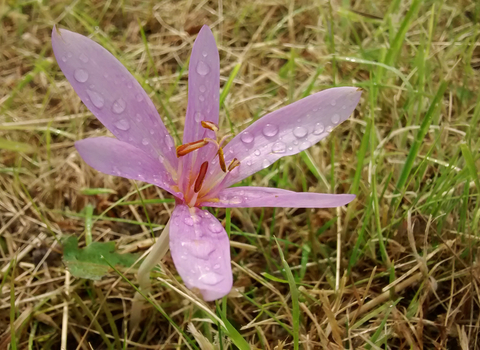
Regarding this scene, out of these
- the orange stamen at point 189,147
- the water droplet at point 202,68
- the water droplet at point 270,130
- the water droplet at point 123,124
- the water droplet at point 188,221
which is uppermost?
the water droplet at point 202,68

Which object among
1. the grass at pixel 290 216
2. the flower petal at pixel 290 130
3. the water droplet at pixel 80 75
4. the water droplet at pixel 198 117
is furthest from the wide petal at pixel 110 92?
the grass at pixel 290 216

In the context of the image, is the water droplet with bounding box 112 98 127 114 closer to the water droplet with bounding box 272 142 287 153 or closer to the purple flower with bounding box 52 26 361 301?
the purple flower with bounding box 52 26 361 301

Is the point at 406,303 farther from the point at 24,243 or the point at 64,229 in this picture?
the point at 24,243

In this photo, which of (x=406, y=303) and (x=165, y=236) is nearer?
(x=165, y=236)

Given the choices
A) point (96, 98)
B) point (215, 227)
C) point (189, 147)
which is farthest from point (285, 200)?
point (96, 98)

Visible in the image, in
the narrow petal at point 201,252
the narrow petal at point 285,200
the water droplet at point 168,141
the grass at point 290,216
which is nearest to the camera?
the narrow petal at point 201,252

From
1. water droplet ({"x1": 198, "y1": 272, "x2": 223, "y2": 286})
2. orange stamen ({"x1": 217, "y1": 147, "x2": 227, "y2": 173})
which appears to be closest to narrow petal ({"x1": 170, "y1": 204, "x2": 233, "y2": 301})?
water droplet ({"x1": 198, "y1": 272, "x2": 223, "y2": 286})

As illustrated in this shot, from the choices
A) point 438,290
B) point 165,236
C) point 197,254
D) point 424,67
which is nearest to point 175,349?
point 165,236

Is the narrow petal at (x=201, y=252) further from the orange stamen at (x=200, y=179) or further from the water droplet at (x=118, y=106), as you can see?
the water droplet at (x=118, y=106)
